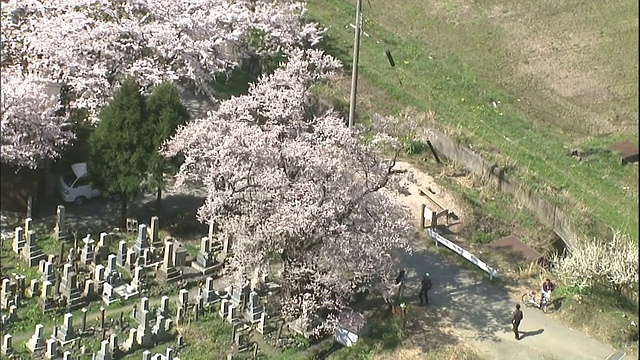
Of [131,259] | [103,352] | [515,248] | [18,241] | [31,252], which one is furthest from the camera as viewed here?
[515,248]

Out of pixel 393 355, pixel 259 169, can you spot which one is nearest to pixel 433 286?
pixel 393 355

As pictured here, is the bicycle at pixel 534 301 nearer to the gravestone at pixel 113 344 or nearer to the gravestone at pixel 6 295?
the gravestone at pixel 113 344

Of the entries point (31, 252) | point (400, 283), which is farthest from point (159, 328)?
point (400, 283)

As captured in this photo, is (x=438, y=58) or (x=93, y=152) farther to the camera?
(x=438, y=58)

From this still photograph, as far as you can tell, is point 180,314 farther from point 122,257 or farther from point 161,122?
point 161,122

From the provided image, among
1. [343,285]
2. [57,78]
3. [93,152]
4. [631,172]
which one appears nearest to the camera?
[343,285]

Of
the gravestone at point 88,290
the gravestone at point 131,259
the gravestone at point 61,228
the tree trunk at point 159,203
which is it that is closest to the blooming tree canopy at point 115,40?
the tree trunk at point 159,203

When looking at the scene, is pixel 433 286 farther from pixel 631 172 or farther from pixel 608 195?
pixel 631 172
